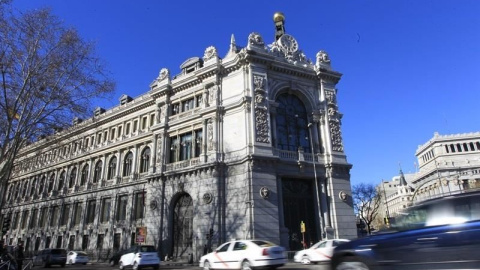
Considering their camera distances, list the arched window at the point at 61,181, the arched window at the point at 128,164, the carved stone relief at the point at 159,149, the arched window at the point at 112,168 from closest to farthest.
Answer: the carved stone relief at the point at 159,149
the arched window at the point at 128,164
the arched window at the point at 112,168
the arched window at the point at 61,181

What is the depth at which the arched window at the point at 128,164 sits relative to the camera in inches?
1447

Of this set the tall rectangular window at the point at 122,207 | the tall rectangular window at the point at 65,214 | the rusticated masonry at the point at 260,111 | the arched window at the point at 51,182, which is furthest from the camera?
the arched window at the point at 51,182

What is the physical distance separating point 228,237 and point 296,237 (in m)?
5.61

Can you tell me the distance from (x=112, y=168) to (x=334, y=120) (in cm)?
2613

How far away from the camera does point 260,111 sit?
27703 mm

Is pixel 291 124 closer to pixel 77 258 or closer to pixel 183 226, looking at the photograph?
pixel 183 226

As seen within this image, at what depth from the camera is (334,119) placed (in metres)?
31.0

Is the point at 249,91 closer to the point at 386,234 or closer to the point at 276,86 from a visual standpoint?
the point at 276,86

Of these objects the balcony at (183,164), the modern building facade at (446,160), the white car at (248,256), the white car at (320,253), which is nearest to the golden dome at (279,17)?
the balcony at (183,164)

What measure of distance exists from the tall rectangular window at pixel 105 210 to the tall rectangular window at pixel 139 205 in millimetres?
4592

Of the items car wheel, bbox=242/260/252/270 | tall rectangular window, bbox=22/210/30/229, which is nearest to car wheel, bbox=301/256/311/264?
car wheel, bbox=242/260/252/270

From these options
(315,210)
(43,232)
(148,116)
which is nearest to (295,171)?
(315,210)

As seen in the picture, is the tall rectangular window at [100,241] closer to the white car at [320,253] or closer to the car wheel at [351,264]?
the white car at [320,253]

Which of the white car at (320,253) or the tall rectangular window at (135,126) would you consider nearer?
the white car at (320,253)
